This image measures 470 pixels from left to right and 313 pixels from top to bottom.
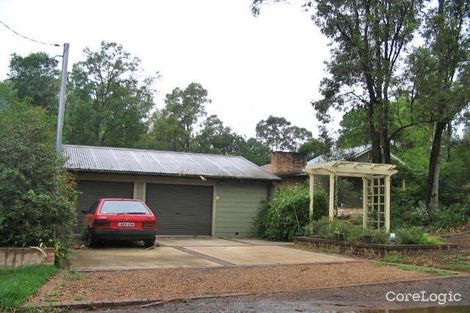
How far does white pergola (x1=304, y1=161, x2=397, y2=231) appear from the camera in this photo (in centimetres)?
1459

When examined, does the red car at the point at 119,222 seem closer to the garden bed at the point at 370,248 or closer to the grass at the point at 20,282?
the grass at the point at 20,282

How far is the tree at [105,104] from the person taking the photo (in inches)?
1567

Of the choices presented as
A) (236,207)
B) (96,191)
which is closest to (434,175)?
(236,207)

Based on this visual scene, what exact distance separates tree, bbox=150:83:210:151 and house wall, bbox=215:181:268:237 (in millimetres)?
29991

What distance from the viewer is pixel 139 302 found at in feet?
20.8

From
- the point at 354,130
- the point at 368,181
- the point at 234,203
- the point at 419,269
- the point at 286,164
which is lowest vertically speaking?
the point at 419,269

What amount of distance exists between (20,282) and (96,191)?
11.0 metres

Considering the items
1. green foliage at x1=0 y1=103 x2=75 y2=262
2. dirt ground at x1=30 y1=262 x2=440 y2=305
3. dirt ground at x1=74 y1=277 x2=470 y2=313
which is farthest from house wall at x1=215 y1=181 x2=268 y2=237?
dirt ground at x1=74 y1=277 x2=470 y2=313

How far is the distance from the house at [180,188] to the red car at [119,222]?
4.65 m

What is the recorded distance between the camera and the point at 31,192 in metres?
9.22

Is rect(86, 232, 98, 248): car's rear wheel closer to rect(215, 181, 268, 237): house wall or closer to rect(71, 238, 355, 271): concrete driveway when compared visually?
rect(71, 238, 355, 271): concrete driveway

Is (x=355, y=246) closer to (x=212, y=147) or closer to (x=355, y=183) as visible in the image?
(x=355, y=183)

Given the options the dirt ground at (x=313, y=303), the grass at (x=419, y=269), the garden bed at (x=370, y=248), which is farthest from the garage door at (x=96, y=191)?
the dirt ground at (x=313, y=303)

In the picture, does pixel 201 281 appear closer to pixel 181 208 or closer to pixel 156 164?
pixel 181 208
